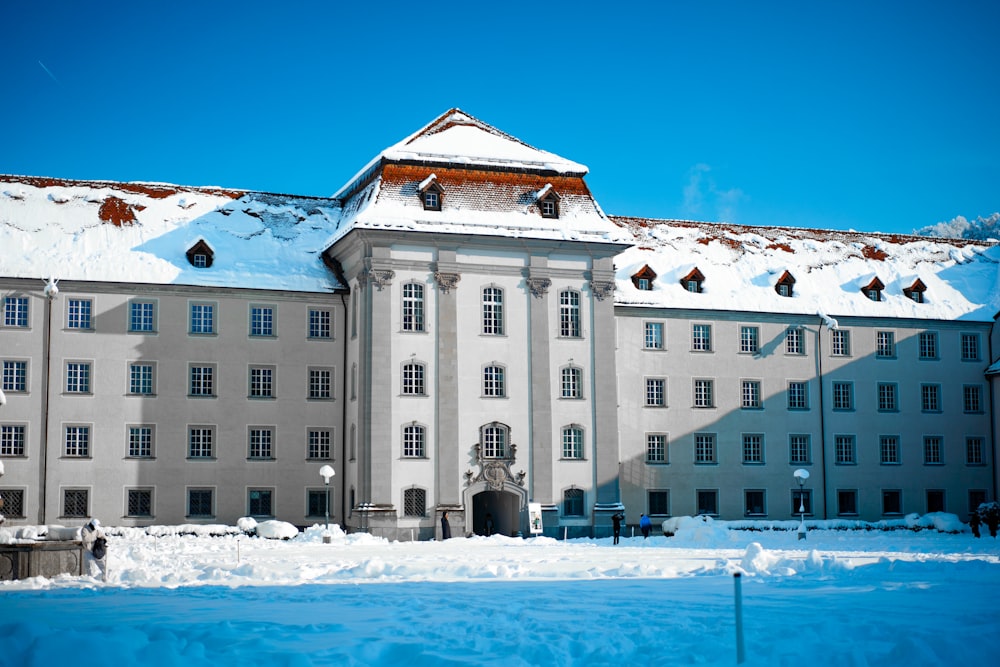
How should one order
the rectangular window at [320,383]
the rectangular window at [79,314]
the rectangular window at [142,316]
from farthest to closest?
the rectangular window at [320,383]
the rectangular window at [142,316]
the rectangular window at [79,314]

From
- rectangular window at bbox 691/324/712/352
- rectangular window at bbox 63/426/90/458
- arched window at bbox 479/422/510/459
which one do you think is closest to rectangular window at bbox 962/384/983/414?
rectangular window at bbox 691/324/712/352

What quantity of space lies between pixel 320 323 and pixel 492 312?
27.2ft

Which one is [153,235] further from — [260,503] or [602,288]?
[602,288]

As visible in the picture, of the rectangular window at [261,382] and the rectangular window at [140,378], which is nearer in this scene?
Answer: the rectangular window at [140,378]

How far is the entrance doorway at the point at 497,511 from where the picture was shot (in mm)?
56688

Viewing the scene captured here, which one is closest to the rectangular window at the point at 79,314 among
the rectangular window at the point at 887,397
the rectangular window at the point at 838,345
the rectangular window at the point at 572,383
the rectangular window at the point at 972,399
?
the rectangular window at the point at 572,383

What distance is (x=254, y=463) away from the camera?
56.8 meters

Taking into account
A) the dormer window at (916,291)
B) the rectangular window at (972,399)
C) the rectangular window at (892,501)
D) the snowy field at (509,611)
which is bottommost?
the snowy field at (509,611)

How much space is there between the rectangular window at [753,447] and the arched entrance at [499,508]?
13396 millimetres

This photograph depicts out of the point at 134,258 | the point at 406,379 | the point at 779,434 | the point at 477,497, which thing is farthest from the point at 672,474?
the point at 134,258

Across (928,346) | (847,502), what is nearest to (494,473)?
(847,502)

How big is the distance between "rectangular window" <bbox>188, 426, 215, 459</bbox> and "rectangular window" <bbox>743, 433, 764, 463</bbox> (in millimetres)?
26319

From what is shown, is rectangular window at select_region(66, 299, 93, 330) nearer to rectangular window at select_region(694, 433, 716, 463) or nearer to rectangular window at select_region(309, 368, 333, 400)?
rectangular window at select_region(309, 368, 333, 400)

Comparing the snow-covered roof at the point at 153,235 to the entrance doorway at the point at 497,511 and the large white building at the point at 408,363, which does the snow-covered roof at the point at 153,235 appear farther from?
the entrance doorway at the point at 497,511
